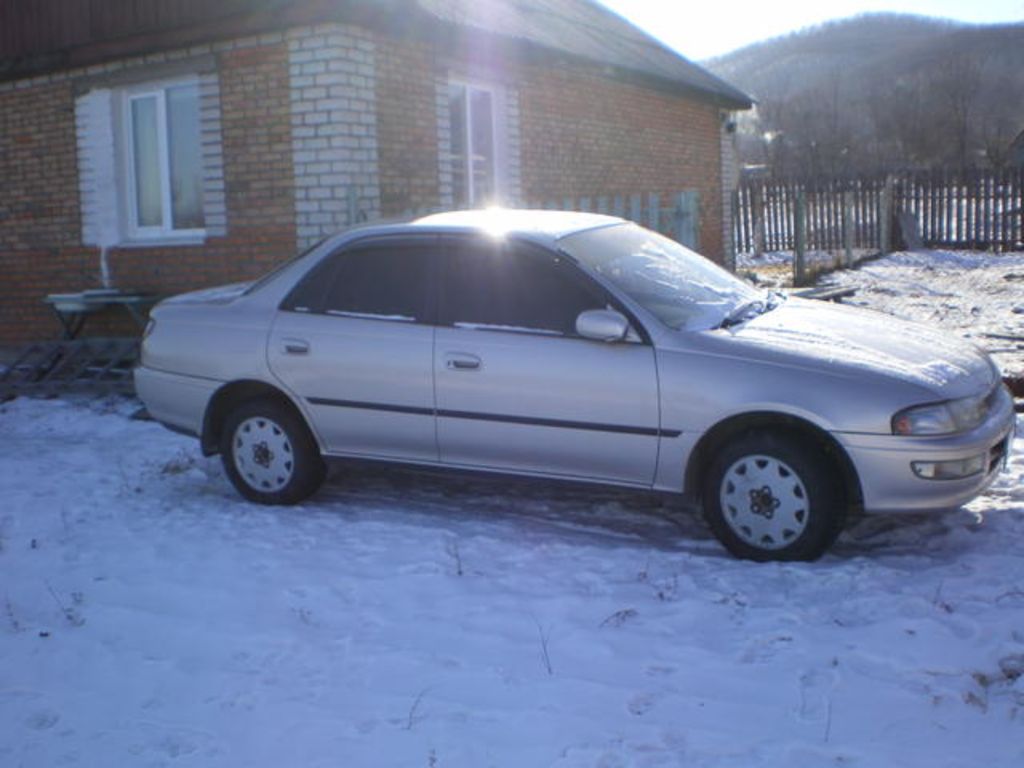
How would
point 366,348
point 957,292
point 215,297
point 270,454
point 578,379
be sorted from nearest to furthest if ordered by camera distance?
point 578,379
point 366,348
point 270,454
point 215,297
point 957,292

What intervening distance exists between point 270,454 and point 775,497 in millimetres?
2726

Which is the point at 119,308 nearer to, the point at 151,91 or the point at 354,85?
the point at 151,91

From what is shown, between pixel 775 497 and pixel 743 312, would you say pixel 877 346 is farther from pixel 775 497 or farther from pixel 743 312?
pixel 775 497

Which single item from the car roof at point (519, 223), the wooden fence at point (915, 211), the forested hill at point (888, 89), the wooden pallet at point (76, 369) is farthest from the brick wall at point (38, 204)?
the forested hill at point (888, 89)

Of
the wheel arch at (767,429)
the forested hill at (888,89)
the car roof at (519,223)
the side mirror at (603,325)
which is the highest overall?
the forested hill at (888,89)

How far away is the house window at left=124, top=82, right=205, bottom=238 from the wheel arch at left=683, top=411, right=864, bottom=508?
6705 mm

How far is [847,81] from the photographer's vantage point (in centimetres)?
8144

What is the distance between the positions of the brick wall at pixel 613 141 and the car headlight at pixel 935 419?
774cm

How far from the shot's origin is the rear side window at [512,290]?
5.26 metres

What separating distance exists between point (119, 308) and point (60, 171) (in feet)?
4.93

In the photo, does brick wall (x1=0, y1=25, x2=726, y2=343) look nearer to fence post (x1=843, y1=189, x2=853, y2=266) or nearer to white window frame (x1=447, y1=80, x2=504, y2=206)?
white window frame (x1=447, y1=80, x2=504, y2=206)

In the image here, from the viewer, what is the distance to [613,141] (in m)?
13.8

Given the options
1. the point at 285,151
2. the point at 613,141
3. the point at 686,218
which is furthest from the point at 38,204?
the point at 613,141

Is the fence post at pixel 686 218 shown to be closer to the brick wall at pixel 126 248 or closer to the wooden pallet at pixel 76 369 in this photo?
the brick wall at pixel 126 248
